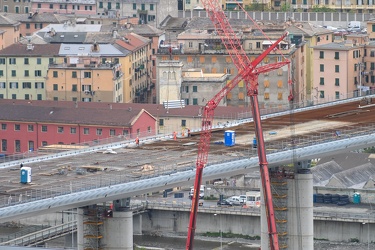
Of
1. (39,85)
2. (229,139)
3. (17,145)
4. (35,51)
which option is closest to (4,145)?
(17,145)

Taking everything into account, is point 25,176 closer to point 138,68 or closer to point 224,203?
point 224,203

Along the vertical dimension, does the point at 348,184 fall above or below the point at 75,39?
below

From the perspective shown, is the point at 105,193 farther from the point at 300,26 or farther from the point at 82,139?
the point at 300,26

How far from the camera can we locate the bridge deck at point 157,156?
52938mm

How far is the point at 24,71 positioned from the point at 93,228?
42.4 m

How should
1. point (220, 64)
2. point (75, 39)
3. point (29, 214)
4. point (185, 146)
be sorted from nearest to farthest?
point (29, 214) < point (185, 146) < point (220, 64) < point (75, 39)

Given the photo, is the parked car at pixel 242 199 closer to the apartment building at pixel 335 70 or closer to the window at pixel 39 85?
the apartment building at pixel 335 70

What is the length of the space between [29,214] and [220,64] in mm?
42617

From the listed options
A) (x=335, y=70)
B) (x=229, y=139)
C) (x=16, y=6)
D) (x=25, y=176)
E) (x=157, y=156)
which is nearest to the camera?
(x=25, y=176)

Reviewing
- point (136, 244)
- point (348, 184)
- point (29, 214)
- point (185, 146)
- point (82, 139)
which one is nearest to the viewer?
point (29, 214)

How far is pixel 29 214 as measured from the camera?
49.8 meters

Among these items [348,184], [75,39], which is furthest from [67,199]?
[75,39]

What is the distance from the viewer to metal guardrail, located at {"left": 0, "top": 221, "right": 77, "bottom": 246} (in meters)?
60.3

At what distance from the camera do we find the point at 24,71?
94.3 m
